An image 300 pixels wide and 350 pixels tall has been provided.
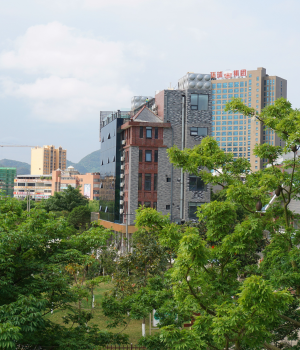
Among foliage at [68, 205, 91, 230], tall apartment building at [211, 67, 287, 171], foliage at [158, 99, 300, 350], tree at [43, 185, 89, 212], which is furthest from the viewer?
tall apartment building at [211, 67, 287, 171]

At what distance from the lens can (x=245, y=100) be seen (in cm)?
12912

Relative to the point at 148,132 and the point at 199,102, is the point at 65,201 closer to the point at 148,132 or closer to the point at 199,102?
the point at 148,132

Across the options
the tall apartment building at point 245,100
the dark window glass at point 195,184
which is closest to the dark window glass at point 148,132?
the dark window glass at point 195,184

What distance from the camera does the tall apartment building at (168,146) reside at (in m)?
40.2

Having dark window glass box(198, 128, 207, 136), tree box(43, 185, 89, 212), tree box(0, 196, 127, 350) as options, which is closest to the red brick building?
dark window glass box(198, 128, 207, 136)

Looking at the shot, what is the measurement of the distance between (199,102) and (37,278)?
31847mm

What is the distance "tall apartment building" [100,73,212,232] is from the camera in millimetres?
40219

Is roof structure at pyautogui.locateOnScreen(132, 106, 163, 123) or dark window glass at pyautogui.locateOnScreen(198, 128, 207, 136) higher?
roof structure at pyautogui.locateOnScreen(132, 106, 163, 123)

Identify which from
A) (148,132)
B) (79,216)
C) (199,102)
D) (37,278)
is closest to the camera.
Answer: (37,278)

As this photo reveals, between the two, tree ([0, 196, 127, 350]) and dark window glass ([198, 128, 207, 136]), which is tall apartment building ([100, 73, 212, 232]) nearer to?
dark window glass ([198, 128, 207, 136])

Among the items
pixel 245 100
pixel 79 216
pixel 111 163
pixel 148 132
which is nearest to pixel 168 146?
pixel 148 132

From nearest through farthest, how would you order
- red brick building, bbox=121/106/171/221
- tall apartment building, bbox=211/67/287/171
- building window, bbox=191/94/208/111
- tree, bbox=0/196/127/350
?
tree, bbox=0/196/127/350 < red brick building, bbox=121/106/171/221 < building window, bbox=191/94/208/111 < tall apartment building, bbox=211/67/287/171

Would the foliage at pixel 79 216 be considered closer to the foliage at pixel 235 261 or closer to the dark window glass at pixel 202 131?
the dark window glass at pixel 202 131

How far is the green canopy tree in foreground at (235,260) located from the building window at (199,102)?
92.5ft
